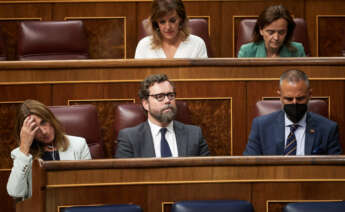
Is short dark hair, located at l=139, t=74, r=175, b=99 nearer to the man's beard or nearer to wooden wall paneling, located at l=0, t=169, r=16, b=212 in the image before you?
the man's beard

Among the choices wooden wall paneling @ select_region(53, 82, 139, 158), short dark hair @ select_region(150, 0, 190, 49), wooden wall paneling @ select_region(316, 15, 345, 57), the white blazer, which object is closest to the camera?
the white blazer

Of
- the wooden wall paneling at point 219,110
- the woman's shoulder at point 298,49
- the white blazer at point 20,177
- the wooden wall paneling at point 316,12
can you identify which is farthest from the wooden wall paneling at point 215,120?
the wooden wall paneling at point 316,12

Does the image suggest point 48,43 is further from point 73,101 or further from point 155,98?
point 155,98

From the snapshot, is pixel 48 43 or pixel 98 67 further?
pixel 48 43

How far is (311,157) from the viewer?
0.82 m

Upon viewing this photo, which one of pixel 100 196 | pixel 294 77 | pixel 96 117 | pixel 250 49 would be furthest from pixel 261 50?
pixel 100 196

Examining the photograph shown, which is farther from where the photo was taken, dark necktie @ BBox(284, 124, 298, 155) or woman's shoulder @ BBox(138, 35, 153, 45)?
woman's shoulder @ BBox(138, 35, 153, 45)

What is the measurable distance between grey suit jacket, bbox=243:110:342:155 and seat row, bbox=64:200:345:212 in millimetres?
270

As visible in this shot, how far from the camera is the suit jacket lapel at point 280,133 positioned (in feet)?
3.46

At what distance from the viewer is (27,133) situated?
1009 millimetres

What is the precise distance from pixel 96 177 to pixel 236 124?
0.42 metres

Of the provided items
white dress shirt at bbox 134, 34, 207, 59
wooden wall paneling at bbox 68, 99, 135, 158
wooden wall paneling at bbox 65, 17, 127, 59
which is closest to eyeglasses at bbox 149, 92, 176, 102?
wooden wall paneling at bbox 68, 99, 135, 158

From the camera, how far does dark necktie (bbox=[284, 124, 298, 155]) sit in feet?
3.45

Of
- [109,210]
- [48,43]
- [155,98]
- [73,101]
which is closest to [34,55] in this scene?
[48,43]
